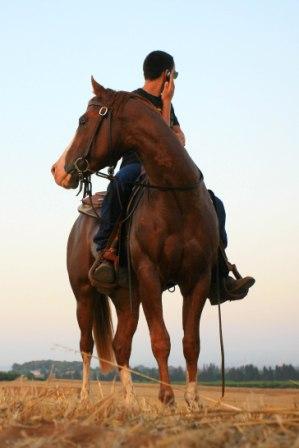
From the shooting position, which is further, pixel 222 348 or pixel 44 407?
pixel 222 348

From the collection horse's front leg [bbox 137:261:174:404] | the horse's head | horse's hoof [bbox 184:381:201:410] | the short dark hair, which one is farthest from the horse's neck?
horse's hoof [bbox 184:381:201:410]

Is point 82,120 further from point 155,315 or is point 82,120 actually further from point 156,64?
point 155,315

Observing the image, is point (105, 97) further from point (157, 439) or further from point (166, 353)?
point (157, 439)

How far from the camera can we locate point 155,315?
753 cm

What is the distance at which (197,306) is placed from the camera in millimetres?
7832

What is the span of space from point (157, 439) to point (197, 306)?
4334mm

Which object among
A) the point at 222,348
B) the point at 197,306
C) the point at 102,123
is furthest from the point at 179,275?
the point at 102,123

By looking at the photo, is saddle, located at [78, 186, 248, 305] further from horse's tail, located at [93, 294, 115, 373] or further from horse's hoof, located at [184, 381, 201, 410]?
horse's tail, located at [93, 294, 115, 373]

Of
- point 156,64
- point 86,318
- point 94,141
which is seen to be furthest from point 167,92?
point 86,318

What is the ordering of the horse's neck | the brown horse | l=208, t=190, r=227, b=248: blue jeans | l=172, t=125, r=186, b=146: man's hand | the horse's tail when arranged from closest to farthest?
the brown horse → the horse's neck → l=208, t=190, r=227, b=248: blue jeans → l=172, t=125, r=186, b=146: man's hand → the horse's tail

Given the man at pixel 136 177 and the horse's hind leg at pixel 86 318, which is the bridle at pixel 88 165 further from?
the horse's hind leg at pixel 86 318

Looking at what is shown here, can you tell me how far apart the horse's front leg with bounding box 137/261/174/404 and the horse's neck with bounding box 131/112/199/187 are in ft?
2.85

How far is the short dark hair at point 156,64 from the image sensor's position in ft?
29.7

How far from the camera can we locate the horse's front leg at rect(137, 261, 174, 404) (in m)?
7.46
